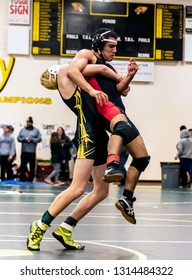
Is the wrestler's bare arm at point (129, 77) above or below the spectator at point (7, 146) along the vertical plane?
above

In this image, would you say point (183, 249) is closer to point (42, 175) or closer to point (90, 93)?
point (90, 93)

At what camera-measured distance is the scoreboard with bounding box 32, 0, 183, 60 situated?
20734 mm

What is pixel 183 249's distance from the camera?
5598 mm

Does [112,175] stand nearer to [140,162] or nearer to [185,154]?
[140,162]

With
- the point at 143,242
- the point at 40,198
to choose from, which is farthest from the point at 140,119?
the point at 143,242

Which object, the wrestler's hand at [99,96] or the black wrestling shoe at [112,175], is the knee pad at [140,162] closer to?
the black wrestling shoe at [112,175]

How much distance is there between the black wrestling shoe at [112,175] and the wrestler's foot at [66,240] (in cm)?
72

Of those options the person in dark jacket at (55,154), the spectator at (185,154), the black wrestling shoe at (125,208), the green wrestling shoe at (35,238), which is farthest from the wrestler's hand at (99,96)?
the person in dark jacket at (55,154)

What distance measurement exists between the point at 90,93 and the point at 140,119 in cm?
1632

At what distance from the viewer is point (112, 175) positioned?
5051 mm

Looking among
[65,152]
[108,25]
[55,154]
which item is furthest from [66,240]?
[108,25]

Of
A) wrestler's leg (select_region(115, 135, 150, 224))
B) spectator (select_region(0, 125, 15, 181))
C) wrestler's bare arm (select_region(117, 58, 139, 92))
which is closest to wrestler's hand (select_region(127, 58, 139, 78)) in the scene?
wrestler's bare arm (select_region(117, 58, 139, 92))

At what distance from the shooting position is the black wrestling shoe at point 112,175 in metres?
5.04

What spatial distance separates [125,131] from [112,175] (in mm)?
441
